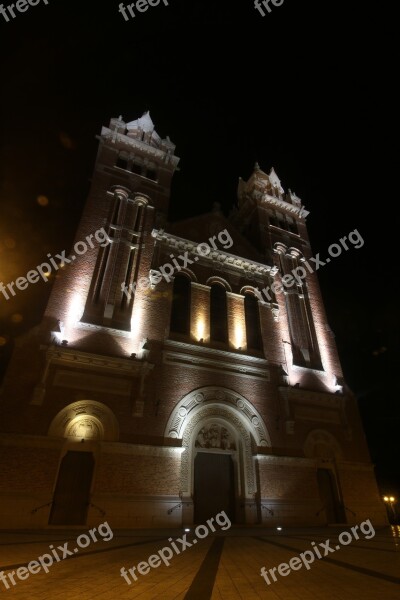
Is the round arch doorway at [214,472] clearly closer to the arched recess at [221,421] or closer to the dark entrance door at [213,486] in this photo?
the dark entrance door at [213,486]

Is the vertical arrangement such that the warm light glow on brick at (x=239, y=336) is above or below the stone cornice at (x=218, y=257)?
below

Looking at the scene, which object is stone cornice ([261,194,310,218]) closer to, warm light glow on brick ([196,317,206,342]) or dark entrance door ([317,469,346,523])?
warm light glow on brick ([196,317,206,342])

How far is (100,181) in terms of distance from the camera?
19750mm

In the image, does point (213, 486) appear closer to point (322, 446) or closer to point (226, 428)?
point (226, 428)

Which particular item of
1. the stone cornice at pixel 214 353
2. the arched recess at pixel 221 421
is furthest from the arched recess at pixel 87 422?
the stone cornice at pixel 214 353

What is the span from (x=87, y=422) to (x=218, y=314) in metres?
8.56

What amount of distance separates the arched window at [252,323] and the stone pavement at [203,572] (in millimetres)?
10009

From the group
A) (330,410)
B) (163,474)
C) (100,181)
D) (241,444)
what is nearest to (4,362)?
(163,474)

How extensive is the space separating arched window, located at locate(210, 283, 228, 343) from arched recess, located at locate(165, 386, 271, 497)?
118 inches

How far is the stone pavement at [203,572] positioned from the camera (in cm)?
438

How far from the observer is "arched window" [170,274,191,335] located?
16.6 meters

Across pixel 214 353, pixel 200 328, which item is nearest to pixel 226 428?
pixel 214 353

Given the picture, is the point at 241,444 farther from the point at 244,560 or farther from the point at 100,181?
the point at 100,181

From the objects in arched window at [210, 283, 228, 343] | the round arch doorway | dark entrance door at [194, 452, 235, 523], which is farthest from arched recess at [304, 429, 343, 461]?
arched window at [210, 283, 228, 343]
